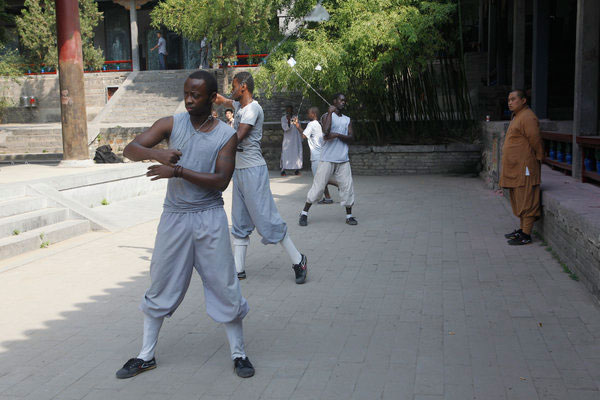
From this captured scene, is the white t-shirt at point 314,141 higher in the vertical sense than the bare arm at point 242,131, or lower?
lower

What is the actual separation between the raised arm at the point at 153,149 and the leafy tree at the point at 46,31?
80.8 feet

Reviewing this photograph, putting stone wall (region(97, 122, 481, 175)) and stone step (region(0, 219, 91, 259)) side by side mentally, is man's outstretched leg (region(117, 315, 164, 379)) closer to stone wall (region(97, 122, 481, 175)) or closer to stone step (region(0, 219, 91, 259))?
stone step (region(0, 219, 91, 259))

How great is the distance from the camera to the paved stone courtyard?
378 cm

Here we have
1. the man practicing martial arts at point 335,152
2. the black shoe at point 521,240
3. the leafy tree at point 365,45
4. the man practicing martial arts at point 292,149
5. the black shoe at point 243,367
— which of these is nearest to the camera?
the black shoe at point 243,367

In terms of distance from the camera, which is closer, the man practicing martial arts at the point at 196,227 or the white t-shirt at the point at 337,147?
the man practicing martial arts at the point at 196,227

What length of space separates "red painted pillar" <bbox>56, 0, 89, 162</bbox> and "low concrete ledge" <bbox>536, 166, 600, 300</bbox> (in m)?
9.35

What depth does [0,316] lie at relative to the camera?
529 cm

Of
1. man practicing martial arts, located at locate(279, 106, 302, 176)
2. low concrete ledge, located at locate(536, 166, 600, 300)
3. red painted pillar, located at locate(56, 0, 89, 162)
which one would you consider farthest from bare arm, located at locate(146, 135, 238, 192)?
man practicing martial arts, located at locate(279, 106, 302, 176)

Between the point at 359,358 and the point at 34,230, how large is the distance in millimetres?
5557

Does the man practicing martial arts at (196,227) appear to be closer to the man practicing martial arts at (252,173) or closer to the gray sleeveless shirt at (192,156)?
the gray sleeveless shirt at (192,156)

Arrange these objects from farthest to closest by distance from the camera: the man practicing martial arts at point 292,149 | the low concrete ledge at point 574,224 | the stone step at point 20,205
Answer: the man practicing martial arts at point 292,149 < the stone step at point 20,205 < the low concrete ledge at point 574,224

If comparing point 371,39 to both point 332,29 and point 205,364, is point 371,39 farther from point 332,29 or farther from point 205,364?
point 205,364

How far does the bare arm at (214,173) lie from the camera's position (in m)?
3.64

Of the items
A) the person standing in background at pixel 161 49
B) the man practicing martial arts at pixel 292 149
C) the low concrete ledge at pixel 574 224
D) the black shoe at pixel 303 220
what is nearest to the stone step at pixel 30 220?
the black shoe at pixel 303 220
